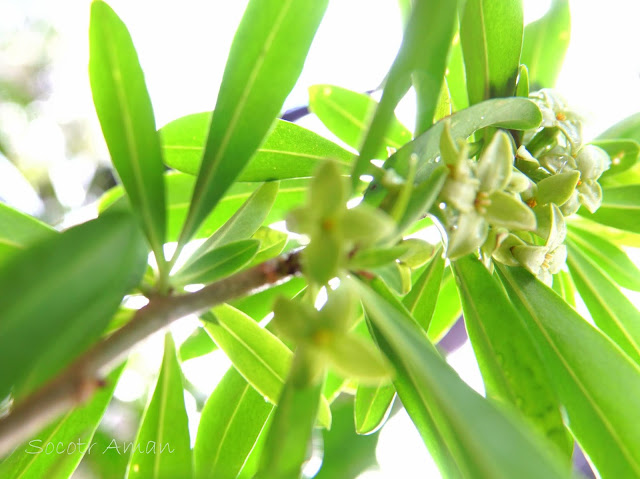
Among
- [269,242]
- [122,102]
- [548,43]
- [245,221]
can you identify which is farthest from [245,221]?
[548,43]

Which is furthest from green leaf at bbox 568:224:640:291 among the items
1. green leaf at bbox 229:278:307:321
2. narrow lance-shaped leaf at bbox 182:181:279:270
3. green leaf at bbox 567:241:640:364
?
narrow lance-shaped leaf at bbox 182:181:279:270

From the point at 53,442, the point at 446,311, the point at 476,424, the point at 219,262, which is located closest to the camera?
the point at 476,424

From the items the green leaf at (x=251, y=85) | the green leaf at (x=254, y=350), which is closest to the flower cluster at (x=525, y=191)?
the green leaf at (x=251, y=85)

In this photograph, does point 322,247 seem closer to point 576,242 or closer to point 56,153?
point 576,242

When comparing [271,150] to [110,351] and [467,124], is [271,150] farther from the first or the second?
[110,351]

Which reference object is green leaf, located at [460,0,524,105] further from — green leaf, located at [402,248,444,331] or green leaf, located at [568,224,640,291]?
green leaf, located at [568,224,640,291]
